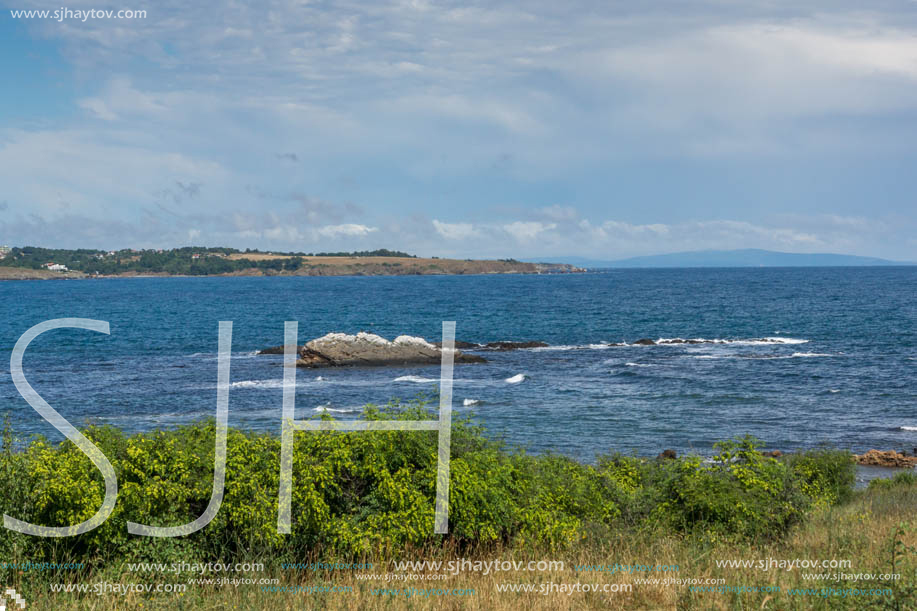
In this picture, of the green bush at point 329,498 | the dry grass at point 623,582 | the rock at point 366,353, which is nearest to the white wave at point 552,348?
the rock at point 366,353

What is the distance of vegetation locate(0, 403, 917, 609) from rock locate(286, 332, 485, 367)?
40.5 m

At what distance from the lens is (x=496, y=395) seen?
3944 centimetres

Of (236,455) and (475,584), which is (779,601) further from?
(236,455)

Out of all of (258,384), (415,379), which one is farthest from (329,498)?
(415,379)

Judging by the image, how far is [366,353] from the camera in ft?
176

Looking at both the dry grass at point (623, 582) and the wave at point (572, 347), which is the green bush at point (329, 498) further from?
the wave at point (572, 347)

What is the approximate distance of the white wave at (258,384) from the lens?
42766 mm

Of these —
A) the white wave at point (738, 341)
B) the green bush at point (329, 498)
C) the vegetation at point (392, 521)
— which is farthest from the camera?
the white wave at point (738, 341)

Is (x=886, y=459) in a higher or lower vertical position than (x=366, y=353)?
lower

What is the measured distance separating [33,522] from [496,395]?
31207mm

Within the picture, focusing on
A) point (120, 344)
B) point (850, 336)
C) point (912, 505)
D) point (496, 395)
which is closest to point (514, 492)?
point (912, 505)

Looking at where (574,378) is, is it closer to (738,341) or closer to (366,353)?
(366,353)

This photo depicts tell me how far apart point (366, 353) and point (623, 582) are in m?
45.6

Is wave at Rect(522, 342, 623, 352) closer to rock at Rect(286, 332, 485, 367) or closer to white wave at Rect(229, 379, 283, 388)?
rock at Rect(286, 332, 485, 367)
